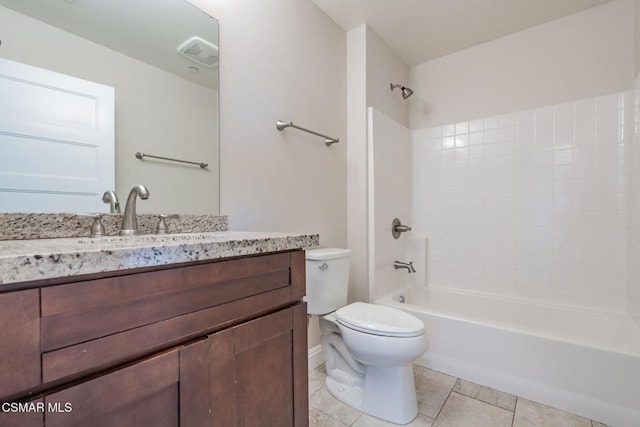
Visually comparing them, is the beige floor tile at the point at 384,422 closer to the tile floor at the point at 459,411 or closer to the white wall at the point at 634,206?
the tile floor at the point at 459,411

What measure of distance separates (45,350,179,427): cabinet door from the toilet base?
1.11 meters

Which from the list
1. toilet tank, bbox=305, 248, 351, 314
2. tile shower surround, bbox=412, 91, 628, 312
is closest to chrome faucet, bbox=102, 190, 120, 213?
toilet tank, bbox=305, 248, 351, 314

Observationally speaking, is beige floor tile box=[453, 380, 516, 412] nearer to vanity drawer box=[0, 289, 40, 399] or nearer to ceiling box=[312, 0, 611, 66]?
vanity drawer box=[0, 289, 40, 399]

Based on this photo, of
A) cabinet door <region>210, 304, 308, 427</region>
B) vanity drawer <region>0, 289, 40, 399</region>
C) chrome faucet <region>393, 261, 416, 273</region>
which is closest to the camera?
vanity drawer <region>0, 289, 40, 399</region>

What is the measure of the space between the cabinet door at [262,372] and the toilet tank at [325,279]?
68 cm

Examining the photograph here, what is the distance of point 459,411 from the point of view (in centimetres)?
148

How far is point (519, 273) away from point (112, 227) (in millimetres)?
2501

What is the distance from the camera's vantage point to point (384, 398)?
1.45 metres

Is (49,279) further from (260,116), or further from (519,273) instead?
(519,273)

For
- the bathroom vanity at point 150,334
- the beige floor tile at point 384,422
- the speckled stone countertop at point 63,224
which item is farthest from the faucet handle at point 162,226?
the beige floor tile at point 384,422

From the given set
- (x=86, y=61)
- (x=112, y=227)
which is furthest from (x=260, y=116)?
(x=112, y=227)

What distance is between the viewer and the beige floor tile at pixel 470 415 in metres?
1.39

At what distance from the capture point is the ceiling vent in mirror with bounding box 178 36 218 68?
51.5 inches

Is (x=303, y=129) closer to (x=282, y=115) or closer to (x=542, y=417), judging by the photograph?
(x=282, y=115)
